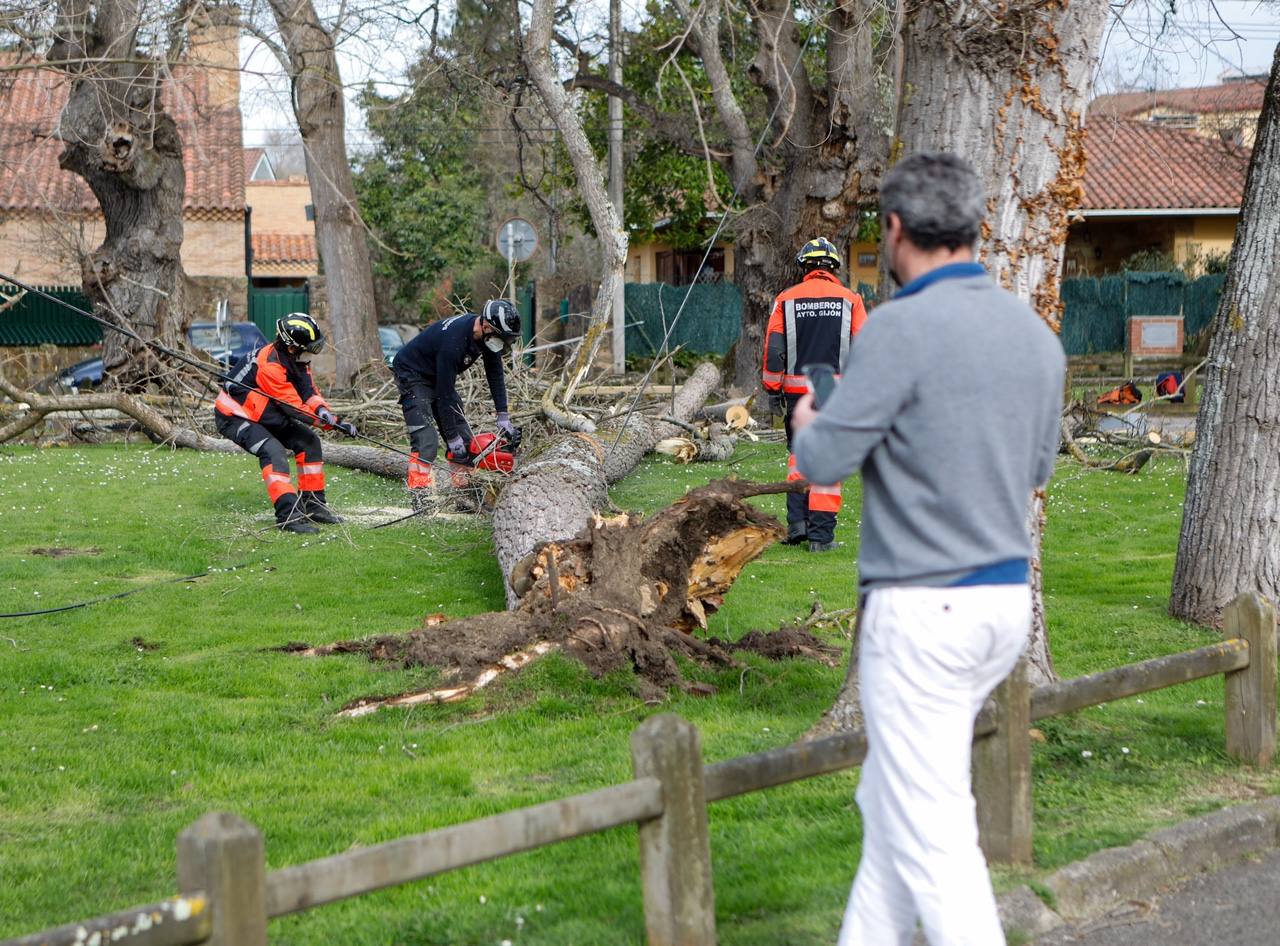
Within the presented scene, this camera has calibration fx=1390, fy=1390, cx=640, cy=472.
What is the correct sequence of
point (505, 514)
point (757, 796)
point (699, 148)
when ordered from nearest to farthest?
point (757, 796)
point (505, 514)
point (699, 148)

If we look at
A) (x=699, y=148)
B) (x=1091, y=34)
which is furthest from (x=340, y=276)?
(x=1091, y=34)

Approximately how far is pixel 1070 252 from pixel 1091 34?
32055mm

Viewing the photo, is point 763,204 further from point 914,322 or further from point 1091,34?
point 914,322

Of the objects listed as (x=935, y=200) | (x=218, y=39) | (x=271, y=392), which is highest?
(x=218, y=39)

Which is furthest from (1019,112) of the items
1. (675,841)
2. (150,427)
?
(150,427)

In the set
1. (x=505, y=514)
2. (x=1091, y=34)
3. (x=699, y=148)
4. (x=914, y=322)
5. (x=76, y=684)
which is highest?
(x=699, y=148)

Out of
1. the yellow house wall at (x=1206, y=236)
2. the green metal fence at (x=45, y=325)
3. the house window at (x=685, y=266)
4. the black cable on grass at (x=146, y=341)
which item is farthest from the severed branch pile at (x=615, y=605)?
the yellow house wall at (x=1206, y=236)

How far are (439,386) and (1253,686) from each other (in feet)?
24.8

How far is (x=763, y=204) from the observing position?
61.5ft

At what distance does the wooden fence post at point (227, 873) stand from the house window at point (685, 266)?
31893 mm

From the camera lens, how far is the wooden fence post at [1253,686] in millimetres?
5234

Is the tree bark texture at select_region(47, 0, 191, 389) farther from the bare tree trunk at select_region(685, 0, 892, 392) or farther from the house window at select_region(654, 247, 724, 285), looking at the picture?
the house window at select_region(654, 247, 724, 285)

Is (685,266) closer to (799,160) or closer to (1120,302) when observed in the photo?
(1120,302)

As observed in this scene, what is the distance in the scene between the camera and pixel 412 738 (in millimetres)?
5941
